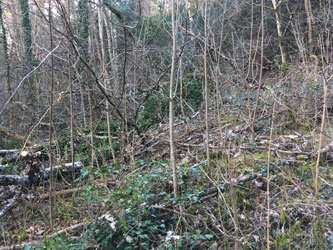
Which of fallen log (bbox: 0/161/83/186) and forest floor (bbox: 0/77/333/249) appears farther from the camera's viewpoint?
fallen log (bbox: 0/161/83/186)

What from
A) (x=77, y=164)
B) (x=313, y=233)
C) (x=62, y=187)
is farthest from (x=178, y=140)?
(x=313, y=233)

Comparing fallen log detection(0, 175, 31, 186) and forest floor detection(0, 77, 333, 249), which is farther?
fallen log detection(0, 175, 31, 186)

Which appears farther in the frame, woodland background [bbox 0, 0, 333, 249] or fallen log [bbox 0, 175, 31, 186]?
fallen log [bbox 0, 175, 31, 186]

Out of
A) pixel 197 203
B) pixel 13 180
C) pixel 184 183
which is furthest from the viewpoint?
pixel 13 180

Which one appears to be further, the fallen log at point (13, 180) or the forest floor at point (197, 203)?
the fallen log at point (13, 180)

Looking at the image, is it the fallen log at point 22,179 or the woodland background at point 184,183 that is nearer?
the woodland background at point 184,183

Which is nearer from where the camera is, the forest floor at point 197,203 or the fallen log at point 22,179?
the forest floor at point 197,203

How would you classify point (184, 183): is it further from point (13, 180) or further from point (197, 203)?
point (13, 180)

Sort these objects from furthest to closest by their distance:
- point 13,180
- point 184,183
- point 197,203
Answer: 1. point 13,180
2. point 184,183
3. point 197,203

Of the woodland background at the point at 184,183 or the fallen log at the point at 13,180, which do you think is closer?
the woodland background at the point at 184,183

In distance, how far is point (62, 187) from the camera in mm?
3674

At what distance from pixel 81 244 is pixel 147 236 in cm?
56

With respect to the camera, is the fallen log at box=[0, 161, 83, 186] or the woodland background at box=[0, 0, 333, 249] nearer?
the woodland background at box=[0, 0, 333, 249]

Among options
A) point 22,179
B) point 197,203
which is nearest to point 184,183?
point 197,203
